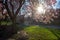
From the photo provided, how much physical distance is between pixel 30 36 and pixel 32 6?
2581 millimetres

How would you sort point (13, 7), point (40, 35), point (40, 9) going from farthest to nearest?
point (40, 9) < point (13, 7) < point (40, 35)

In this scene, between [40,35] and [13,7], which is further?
[13,7]

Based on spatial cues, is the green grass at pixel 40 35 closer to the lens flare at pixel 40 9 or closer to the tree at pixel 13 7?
the tree at pixel 13 7

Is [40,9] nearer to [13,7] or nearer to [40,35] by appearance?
[13,7]

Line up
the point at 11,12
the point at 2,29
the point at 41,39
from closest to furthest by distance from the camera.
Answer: the point at 41,39 < the point at 11,12 < the point at 2,29

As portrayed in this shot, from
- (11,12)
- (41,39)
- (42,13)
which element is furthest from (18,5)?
(41,39)

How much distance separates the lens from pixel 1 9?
13219 mm

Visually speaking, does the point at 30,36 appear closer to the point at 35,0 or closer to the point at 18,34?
the point at 18,34

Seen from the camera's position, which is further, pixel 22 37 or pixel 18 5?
pixel 18 5

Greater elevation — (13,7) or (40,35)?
(13,7)

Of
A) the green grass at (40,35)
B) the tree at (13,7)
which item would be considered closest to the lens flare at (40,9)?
the tree at (13,7)

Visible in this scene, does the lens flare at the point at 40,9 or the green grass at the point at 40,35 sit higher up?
the lens flare at the point at 40,9

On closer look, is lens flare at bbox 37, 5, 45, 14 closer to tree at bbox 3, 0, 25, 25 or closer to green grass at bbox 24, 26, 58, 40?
tree at bbox 3, 0, 25, 25

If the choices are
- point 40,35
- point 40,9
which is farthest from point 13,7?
point 40,35
